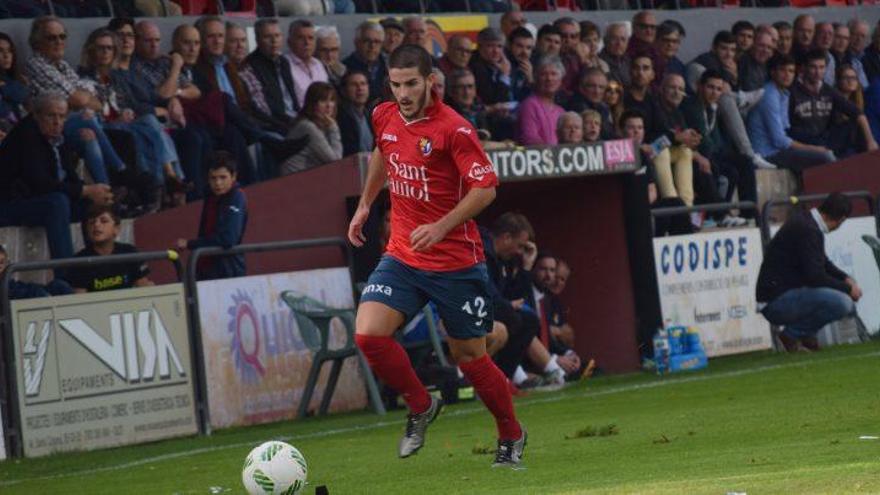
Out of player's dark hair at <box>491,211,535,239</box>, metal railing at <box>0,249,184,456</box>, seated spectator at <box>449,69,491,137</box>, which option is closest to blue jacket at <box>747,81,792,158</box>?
seated spectator at <box>449,69,491,137</box>

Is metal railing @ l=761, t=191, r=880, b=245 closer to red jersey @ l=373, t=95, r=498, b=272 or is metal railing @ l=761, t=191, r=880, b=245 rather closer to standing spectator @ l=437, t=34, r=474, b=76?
standing spectator @ l=437, t=34, r=474, b=76

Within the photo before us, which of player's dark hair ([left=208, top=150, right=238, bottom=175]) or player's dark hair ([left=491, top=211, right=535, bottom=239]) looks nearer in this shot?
player's dark hair ([left=208, top=150, right=238, bottom=175])

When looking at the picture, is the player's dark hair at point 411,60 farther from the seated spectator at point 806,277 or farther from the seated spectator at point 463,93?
the seated spectator at point 806,277

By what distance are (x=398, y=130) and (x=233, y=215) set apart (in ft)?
19.3

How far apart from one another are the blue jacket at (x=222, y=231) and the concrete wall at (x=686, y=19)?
3.14 m

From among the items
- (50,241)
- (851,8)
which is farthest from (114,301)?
(851,8)

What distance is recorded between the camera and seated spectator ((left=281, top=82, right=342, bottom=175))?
730 inches

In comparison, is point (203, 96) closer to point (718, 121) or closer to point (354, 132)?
point (354, 132)

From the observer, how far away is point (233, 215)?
16.5 meters

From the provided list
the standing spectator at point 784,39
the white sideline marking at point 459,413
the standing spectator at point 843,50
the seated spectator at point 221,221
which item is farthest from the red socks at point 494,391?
the standing spectator at point 843,50

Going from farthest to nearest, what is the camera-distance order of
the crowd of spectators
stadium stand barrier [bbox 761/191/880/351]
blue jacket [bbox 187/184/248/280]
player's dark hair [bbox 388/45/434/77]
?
stadium stand barrier [bbox 761/191/880/351], the crowd of spectators, blue jacket [bbox 187/184/248/280], player's dark hair [bbox 388/45/434/77]

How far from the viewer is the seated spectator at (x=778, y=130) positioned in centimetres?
2428

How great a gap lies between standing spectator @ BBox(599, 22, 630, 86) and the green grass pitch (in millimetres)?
6171

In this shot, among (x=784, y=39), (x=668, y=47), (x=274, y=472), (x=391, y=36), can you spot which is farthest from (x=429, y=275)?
(x=784, y=39)
